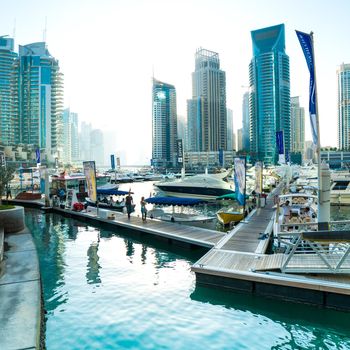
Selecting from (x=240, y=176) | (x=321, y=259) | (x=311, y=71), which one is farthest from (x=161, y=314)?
(x=240, y=176)

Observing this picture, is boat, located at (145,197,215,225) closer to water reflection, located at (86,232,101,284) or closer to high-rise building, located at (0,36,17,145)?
water reflection, located at (86,232,101,284)

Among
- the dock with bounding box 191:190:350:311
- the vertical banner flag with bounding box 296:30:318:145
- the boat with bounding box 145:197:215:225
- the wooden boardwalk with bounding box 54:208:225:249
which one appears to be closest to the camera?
the dock with bounding box 191:190:350:311

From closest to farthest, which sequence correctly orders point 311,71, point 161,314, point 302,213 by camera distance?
point 161,314
point 311,71
point 302,213

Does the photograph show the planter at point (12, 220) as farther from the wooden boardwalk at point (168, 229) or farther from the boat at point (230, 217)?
the boat at point (230, 217)

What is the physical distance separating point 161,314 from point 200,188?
147 feet

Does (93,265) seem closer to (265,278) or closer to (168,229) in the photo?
(168,229)

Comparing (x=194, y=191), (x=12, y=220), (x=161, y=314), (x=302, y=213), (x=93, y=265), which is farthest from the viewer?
(x=194, y=191)

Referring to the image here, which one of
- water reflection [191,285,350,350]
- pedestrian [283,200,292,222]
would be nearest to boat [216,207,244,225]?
pedestrian [283,200,292,222]

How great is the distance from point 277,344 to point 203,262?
222 inches

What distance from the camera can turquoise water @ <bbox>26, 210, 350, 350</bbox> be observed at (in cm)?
1035

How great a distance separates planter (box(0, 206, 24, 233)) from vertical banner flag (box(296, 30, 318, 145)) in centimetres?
1993

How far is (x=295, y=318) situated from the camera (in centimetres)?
1190

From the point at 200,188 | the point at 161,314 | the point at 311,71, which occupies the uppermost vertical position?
the point at 311,71

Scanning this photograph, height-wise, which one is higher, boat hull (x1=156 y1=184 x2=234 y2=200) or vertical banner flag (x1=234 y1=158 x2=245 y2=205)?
vertical banner flag (x1=234 y1=158 x2=245 y2=205)
